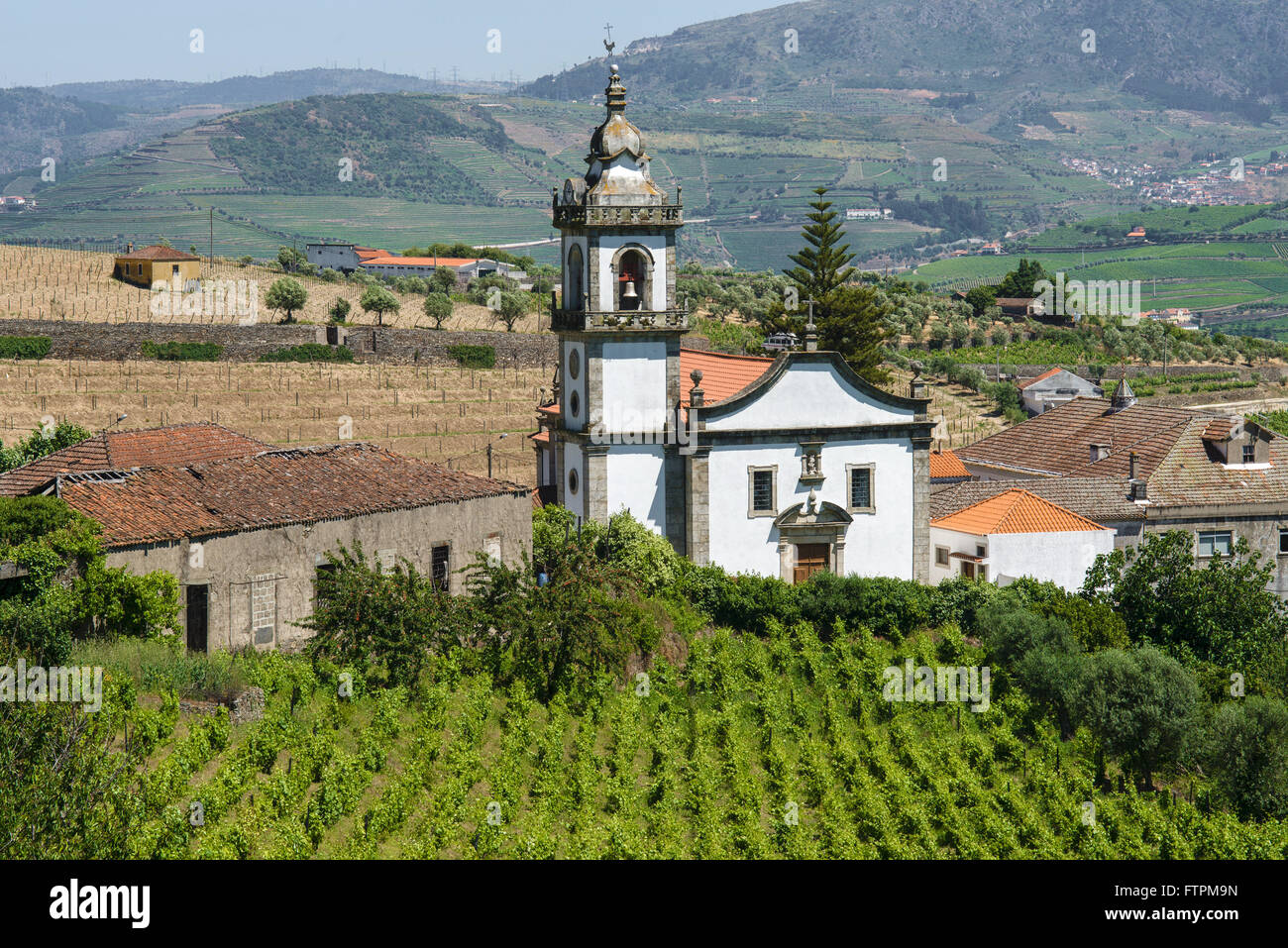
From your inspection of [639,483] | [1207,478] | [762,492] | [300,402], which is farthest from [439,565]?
[300,402]

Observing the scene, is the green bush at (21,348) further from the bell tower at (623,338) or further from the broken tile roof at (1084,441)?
the broken tile roof at (1084,441)

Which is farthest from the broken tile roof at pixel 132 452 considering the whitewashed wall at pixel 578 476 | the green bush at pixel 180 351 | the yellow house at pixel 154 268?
the yellow house at pixel 154 268

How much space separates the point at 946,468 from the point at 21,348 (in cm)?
3984

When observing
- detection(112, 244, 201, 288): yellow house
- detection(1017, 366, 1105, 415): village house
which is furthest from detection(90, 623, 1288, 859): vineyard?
detection(112, 244, 201, 288): yellow house

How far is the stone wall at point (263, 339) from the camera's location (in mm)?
69625

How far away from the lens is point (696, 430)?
3812cm

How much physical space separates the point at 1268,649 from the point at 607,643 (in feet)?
54.4

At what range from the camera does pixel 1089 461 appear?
4994 centimetres

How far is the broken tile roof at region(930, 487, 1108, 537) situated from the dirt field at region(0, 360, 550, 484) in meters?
19.6

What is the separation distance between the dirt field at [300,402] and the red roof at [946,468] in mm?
14754

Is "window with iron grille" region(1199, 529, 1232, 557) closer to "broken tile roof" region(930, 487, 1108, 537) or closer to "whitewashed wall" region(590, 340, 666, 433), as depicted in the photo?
"broken tile roof" region(930, 487, 1108, 537)

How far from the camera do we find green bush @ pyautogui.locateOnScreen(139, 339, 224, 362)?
69.7 metres

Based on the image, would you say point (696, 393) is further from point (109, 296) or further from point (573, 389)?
point (109, 296)
